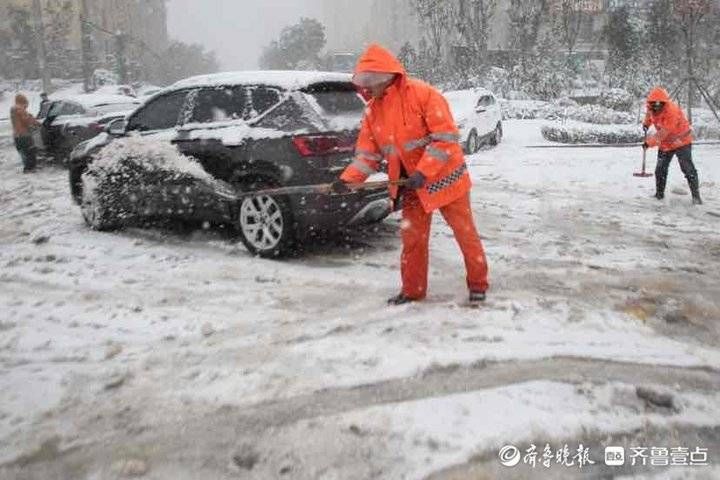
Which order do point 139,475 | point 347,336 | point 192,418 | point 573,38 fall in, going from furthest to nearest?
point 573,38, point 347,336, point 192,418, point 139,475

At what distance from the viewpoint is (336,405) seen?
3139 millimetres

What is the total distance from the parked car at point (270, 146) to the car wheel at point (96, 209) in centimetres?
79

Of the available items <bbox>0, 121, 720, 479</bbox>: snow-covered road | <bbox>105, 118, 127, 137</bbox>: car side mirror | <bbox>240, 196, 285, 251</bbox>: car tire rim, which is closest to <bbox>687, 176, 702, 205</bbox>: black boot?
<bbox>0, 121, 720, 479</bbox>: snow-covered road

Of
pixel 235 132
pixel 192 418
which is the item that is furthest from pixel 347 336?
pixel 235 132

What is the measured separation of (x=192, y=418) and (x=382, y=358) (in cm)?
109

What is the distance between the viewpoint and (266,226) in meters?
5.81

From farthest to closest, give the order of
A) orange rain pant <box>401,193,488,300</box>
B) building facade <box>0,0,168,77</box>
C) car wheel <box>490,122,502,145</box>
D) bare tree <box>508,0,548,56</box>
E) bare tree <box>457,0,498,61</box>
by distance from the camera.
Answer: building facade <box>0,0,168,77</box> → bare tree <box>457,0,498,61</box> → bare tree <box>508,0,548,56</box> → car wheel <box>490,122,502,145</box> → orange rain pant <box>401,193,488,300</box>

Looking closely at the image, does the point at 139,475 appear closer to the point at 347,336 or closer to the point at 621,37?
the point at 347,336

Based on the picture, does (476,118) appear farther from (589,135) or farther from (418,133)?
(418,133)

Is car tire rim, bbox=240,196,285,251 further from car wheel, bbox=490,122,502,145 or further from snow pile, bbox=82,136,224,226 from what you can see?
car wheel, bbox=490,122,502,145

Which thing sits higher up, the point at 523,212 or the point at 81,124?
the point at 81,124

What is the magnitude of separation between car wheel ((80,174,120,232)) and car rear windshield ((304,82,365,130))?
2.93 m

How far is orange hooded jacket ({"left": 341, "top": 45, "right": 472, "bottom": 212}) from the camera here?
4.04m

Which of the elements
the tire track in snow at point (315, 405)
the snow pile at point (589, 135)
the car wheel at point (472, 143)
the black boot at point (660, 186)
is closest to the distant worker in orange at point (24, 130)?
the car wheel at point (472, 143)
